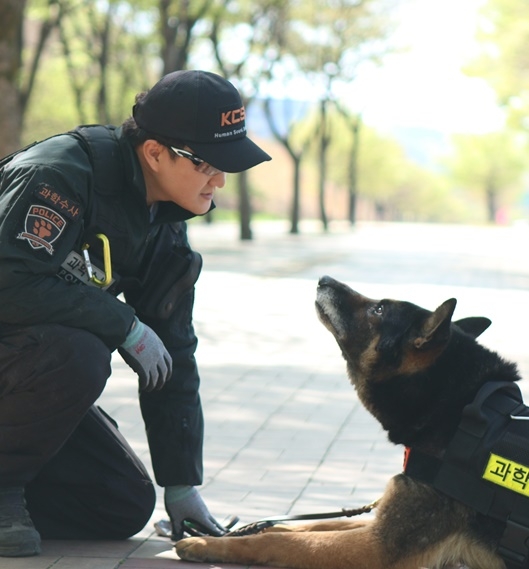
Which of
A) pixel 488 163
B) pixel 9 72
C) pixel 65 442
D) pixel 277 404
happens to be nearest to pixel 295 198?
pixel 9 72

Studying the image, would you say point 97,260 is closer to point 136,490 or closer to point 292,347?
point 136,490

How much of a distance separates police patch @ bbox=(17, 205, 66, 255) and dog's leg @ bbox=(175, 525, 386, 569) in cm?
128

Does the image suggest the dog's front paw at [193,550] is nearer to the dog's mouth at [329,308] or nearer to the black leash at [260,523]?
the black leash at [260,523]

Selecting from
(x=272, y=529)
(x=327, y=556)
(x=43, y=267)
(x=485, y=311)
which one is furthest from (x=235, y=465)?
(x=485, y=311)

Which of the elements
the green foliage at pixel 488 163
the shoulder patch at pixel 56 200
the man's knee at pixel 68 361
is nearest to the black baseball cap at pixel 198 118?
the shoulder patch at pixel 56 200

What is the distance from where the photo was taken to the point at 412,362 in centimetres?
416

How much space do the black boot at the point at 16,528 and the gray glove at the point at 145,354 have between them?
0.67 m

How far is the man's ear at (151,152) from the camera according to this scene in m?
4.13

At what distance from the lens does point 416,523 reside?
12.8 ft

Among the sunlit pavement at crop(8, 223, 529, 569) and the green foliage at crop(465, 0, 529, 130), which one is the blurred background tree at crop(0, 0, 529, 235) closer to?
the green foliage at crop(465, 0, 529, 130)

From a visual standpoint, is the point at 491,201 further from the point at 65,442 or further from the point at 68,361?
the point at 68,361

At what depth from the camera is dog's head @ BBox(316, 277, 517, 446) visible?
4023 millimetres

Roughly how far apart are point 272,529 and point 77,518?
81 cm

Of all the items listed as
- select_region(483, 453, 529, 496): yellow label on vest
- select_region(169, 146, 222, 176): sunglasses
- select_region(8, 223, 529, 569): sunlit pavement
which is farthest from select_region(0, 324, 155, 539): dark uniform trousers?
select_region(483, 453, 529, 496): yellow label on vest
